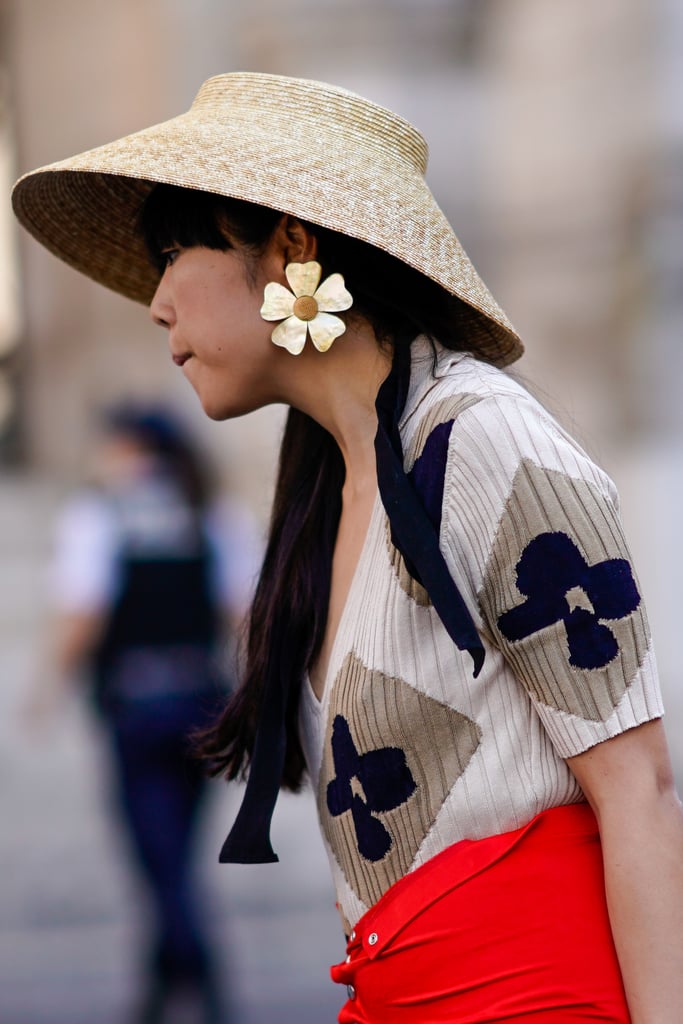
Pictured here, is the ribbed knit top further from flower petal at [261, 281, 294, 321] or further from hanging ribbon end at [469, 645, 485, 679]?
flower petal at [261, 281, 294, 321]

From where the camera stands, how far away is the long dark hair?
1.76 meters

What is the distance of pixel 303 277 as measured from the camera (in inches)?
67.9

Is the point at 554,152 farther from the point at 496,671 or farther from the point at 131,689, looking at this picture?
the point at 496,671

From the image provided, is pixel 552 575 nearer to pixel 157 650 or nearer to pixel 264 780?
pixel 264 780

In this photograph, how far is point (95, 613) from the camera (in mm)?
4277

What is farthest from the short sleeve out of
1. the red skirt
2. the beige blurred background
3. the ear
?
the beige blurred background

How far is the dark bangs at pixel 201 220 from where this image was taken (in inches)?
69.0

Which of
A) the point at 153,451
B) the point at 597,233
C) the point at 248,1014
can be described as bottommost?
the point at 248,1014

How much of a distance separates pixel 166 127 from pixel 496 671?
871 mm

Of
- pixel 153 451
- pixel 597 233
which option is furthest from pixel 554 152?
pixel 153 451

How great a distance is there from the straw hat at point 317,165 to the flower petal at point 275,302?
109 mm

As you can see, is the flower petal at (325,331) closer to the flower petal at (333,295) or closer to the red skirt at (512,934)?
the flower petal at (333,295)

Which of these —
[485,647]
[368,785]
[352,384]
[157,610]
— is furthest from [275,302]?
[157,610]

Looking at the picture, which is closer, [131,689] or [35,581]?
[131,689]
